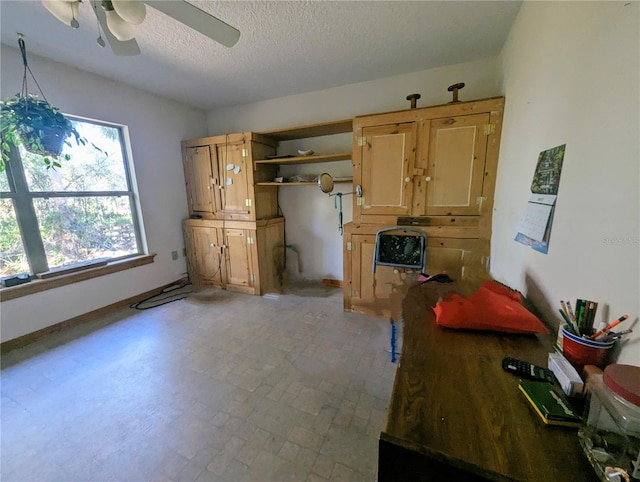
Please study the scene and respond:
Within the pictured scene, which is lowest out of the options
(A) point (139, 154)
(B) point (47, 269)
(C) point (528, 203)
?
(B) point (47, 269)

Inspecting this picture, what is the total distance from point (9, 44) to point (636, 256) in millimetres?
4154

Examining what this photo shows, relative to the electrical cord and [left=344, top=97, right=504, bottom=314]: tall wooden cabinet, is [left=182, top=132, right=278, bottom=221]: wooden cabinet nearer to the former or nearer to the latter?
the electrical cord

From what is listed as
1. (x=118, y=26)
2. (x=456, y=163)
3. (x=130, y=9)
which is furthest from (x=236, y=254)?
(x=456, y=163)

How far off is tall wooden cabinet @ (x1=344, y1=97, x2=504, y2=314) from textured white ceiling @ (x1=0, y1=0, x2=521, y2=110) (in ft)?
1.89

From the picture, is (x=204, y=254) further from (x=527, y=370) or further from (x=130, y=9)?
(x=527, y=370)

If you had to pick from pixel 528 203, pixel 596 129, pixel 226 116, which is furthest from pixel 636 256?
pixel 226 116

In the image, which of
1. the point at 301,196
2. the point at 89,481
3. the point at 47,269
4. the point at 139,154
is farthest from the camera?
the point at 301,196

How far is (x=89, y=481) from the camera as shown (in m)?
1.21

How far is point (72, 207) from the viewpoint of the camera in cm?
266

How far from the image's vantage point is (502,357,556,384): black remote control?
68cm

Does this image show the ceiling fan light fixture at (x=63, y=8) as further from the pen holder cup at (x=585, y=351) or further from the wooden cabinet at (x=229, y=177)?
the pen holder cup at (x=585, y=351)

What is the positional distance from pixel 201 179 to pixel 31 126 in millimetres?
1681

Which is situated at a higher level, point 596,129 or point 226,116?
point 226,116

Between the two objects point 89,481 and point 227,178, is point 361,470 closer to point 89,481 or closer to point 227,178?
point 89,481
